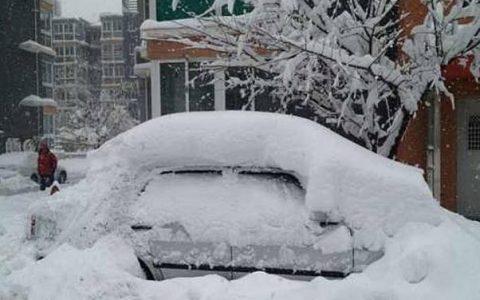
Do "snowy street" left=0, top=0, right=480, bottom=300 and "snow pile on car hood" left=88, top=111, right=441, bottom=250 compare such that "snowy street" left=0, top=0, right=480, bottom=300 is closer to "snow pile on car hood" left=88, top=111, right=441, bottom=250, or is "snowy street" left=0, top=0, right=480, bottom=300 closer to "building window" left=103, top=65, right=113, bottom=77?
"snow pile on car hood" left=88, top=111, right=441, bottom=250

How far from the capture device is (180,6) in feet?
41.3

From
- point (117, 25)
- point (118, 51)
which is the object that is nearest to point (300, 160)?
point (118, 51)

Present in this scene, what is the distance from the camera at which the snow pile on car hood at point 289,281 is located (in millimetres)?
3559

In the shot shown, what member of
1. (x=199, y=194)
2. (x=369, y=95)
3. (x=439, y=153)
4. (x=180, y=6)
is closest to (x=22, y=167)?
(x=180, y=6)

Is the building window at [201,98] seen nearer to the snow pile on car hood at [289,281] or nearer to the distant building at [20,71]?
the snow pile on car hood at [289,281]

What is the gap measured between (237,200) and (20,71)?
102 feet

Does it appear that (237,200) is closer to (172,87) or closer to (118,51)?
(172,87)

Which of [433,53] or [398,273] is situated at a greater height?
[433,53]

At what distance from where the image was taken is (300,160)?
436 cm

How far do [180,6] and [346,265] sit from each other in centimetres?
950

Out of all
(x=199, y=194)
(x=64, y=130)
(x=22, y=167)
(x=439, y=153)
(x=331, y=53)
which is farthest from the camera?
(x=64, y=130)

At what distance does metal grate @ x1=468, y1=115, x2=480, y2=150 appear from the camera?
11.6 metres

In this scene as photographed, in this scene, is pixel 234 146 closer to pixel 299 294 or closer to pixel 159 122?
pixel 159 122

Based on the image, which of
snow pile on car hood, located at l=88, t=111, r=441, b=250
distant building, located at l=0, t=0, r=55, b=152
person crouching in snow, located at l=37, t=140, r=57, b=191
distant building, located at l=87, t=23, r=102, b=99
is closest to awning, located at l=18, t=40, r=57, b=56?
distant building, located at l=0, t=0, r=55, b=152
